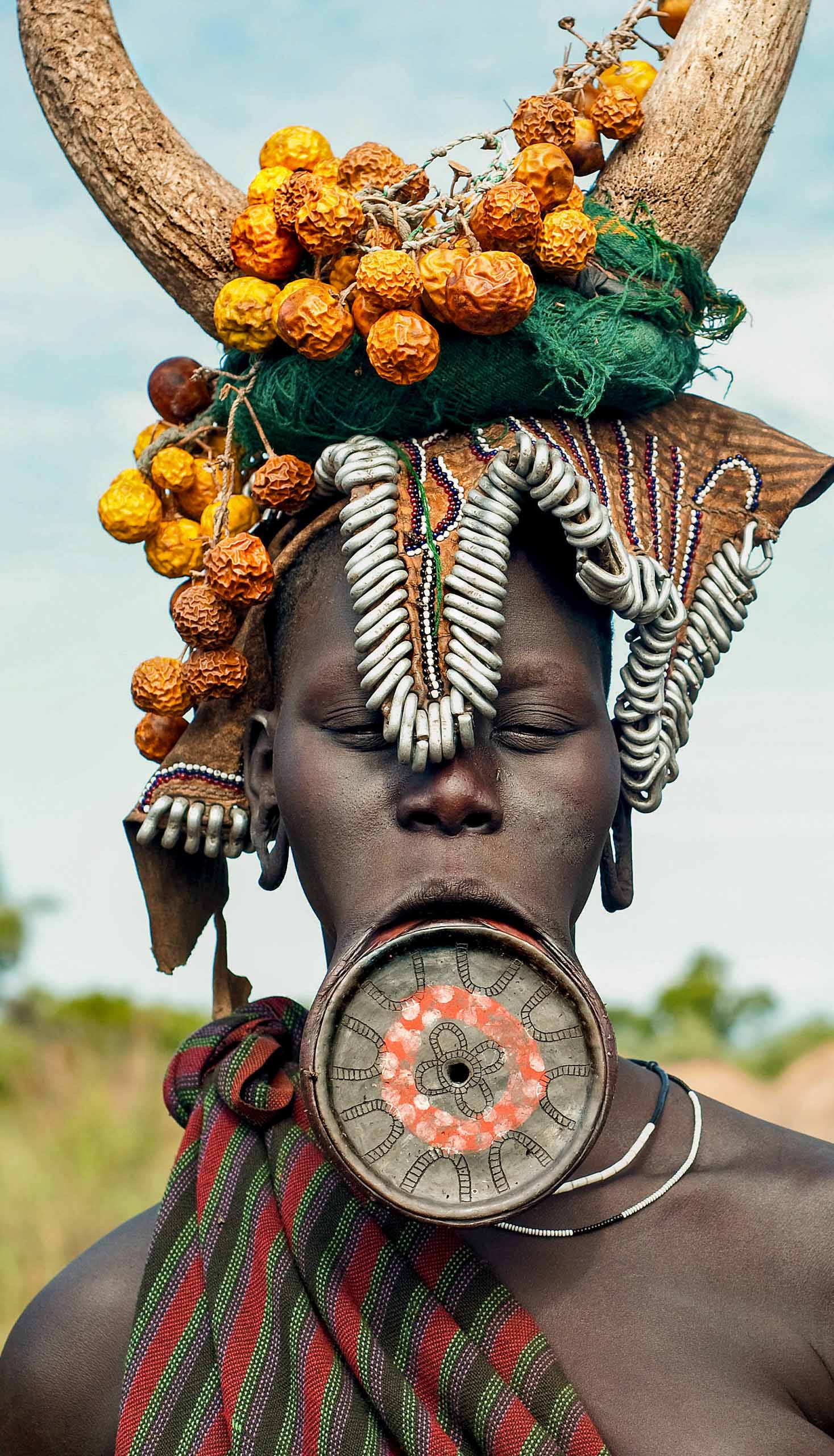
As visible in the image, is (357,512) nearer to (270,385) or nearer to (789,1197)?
(270,385)

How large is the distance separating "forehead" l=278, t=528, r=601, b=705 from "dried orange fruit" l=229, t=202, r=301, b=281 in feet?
1.62

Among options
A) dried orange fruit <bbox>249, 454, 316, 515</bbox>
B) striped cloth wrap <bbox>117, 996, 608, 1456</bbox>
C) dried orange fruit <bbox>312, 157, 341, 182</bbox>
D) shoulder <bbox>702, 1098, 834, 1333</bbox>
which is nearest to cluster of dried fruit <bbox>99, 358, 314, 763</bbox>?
dried orange fruit <bbox>249, 454, 316, 515</bbox>

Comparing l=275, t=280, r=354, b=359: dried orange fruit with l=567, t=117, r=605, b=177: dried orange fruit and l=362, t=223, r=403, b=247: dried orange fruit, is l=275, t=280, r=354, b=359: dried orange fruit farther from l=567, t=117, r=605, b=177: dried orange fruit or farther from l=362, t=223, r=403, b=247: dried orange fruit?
l=567, t=117, r=605, b=177: dried orange fruit

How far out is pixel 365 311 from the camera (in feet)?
8.79

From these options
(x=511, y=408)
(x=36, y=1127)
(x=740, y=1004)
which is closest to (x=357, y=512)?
(x=511, y=408)

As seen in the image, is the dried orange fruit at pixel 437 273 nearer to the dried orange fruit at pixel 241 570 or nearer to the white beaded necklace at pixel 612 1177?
the dried orange fruit at pixel 241 570

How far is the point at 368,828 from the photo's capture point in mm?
2555

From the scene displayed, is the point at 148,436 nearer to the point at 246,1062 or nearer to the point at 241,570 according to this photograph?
the point at 241,570

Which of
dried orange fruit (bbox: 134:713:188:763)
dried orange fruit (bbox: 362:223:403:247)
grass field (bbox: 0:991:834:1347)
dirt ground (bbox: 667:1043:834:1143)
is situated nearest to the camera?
dried orange fruit (bbox: 362:223:403:247)

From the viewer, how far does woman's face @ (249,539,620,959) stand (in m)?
2.48

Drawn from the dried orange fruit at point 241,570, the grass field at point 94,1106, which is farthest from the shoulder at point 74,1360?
the grass field at point 94,1106

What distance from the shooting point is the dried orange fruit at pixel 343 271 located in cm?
279

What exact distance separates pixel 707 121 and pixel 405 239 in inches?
25.8

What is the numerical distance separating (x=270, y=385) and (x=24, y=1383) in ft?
6.34
